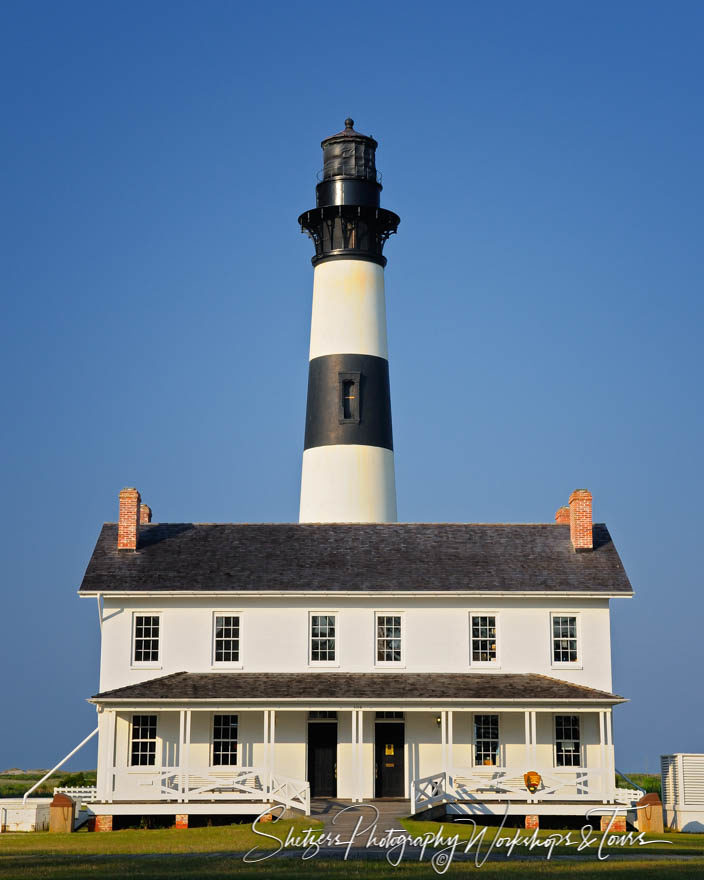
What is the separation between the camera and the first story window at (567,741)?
105ft

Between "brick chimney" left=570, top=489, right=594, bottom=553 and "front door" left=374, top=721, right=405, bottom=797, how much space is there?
21.9 ft

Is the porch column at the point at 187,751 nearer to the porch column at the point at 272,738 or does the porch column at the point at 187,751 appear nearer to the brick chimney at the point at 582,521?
the porch column at the point at 272,738

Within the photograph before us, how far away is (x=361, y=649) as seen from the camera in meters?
32.7

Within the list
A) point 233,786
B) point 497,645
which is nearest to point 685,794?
point 497,645

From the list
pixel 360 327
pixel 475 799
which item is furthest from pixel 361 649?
pixel 360 327

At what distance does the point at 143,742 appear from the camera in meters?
31.9

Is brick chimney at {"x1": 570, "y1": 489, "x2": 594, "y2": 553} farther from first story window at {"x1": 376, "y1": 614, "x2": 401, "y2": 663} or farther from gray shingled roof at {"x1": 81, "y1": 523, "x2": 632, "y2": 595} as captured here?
first story window at {"x1": 376, "y1": 614, "x2": 401, "y2": 663}

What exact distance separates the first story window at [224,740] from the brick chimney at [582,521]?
9808 mm

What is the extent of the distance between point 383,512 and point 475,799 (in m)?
9.95

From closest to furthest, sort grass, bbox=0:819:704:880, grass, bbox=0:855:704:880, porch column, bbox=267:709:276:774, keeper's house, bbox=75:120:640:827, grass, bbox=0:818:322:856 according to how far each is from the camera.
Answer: grass, bbox=0:855:704:880, grass, bbox=0:819:704:880, grass, bbox=0:818:322:856, porch column, bbox=267:709:276:774, keeper's house, bbox=75:120:640:827

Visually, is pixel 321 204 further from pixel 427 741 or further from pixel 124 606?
pixel 427 741

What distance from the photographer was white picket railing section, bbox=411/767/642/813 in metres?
29.9

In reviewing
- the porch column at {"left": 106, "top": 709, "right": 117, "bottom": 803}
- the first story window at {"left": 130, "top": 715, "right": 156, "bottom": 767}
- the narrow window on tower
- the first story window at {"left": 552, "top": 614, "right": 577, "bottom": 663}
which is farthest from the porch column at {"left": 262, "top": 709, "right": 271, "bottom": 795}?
the narrow window on tower

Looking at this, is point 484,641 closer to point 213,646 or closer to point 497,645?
point 497,645
